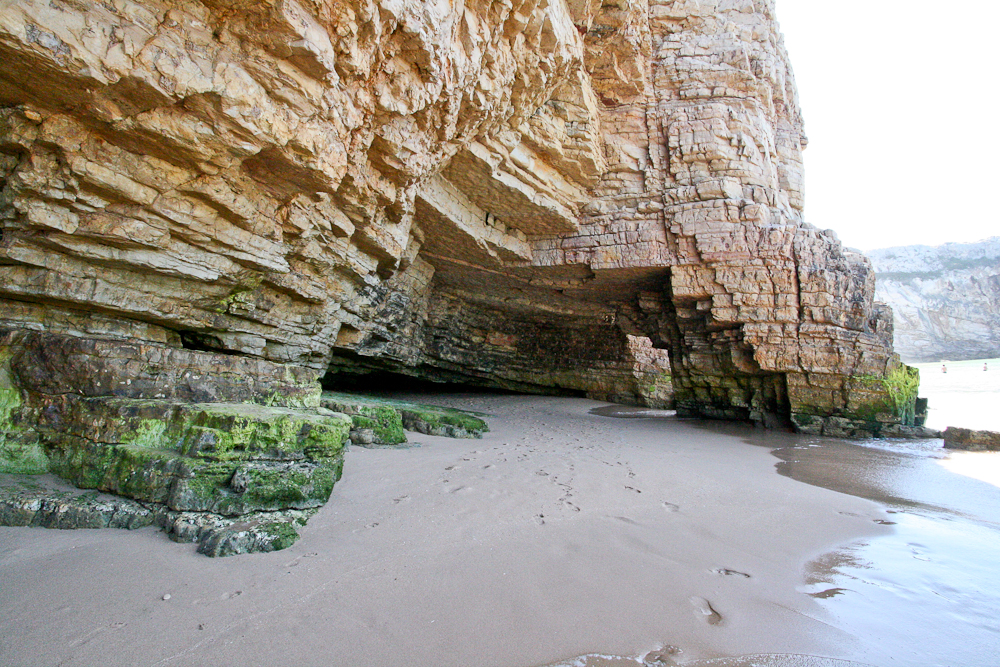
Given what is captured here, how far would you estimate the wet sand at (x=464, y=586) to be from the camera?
7.14 ft

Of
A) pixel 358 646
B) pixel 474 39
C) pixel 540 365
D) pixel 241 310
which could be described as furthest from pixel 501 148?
pixel 540 365

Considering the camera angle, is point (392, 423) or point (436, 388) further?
point (436, 388)

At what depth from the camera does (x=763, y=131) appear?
1174 cm

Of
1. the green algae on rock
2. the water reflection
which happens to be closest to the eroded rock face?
the green algae on rock

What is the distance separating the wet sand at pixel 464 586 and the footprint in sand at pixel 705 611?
0.04ft

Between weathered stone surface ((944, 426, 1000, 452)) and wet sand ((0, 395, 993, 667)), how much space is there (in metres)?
7.97

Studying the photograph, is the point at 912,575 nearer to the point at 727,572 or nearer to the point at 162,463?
the point at 727,572

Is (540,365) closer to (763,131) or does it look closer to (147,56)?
(763,131)

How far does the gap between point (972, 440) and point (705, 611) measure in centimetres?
1173

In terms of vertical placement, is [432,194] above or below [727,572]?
above

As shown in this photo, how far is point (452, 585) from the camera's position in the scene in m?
2.78

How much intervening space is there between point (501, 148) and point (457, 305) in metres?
6.59

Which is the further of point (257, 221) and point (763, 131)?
point (763, 131)

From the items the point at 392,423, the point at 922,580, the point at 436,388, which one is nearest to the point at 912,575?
the point at 922,580
